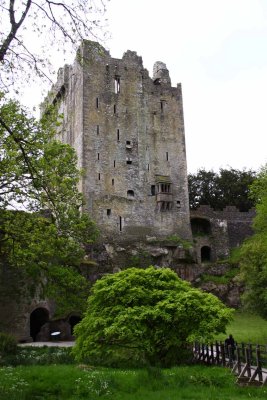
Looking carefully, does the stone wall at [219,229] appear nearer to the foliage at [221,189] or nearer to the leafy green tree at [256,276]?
the foliage at [221,189]

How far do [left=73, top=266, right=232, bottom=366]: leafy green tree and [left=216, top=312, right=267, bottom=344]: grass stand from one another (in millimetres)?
8172

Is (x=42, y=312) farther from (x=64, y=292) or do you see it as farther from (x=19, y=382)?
(x=19, y=382)

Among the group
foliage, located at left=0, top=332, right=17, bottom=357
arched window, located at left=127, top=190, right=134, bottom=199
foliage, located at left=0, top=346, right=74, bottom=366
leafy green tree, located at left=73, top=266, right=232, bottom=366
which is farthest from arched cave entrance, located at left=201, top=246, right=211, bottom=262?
leafy green tree, located at left=73, top=266, right=232, bottom=366

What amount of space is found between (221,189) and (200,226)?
518 inches

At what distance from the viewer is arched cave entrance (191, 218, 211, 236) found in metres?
51.6

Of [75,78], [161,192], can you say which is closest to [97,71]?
[75,78]

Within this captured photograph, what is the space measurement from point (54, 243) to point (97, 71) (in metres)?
32.2

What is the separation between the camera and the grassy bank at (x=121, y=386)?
12.0 metres

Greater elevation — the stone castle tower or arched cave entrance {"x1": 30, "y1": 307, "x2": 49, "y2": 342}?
the stone castle tower

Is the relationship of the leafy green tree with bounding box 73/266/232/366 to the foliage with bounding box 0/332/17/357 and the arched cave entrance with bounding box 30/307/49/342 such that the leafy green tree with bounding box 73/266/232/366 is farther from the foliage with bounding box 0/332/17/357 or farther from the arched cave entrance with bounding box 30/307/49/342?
the arched cave entrance with bounding box 30/307/49/342

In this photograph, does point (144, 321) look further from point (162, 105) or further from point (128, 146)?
point (162, 105)

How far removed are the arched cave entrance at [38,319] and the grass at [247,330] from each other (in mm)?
13819

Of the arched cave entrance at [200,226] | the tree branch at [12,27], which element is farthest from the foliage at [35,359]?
the arched cave entrance at [200,226]

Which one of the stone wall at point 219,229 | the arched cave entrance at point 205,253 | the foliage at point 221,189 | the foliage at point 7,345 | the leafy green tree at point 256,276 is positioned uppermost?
the foliage at point 221,189
